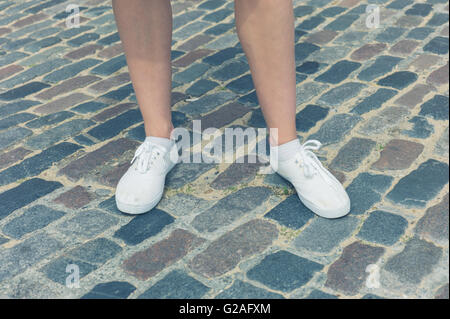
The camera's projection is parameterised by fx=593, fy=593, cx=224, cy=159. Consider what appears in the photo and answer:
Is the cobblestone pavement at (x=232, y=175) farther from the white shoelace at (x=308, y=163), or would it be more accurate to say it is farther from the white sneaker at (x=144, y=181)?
the white shoelace at (x=308, y=163)

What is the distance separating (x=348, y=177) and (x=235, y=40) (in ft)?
5.60

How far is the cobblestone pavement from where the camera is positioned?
2.06m

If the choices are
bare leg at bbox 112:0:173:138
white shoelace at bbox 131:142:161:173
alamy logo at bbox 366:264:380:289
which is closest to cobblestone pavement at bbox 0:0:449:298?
alamy logo at bbox 366:264:380:289

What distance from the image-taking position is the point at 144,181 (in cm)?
245

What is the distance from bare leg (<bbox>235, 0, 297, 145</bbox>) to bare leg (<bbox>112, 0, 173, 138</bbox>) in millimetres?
342

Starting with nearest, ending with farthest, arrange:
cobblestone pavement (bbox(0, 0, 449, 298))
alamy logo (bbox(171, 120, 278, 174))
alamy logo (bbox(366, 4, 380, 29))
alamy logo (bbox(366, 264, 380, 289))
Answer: alamy logo (bbox(366, 264, 380, 289)) → cobblestone pavement (bbox(0, 0, 449, 298)) → alamy logo (bbox(171, 120, 278, 174)) → alamy logo (bbox(366, 4, 380, 29))

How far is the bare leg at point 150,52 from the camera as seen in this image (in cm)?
239

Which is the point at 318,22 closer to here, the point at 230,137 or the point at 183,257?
the point at 230,137

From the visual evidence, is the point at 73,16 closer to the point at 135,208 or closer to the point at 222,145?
the point at 222,145

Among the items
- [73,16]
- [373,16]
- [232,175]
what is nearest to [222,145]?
[232,175]

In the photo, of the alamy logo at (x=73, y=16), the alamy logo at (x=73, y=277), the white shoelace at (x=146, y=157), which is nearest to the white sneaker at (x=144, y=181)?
the white shoelace at (x=146, y=157)

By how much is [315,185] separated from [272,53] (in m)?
0.54

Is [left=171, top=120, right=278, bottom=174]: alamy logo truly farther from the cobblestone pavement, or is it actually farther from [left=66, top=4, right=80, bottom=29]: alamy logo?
[left=66, top=4, right=80, bottom=29]: alamy logo
